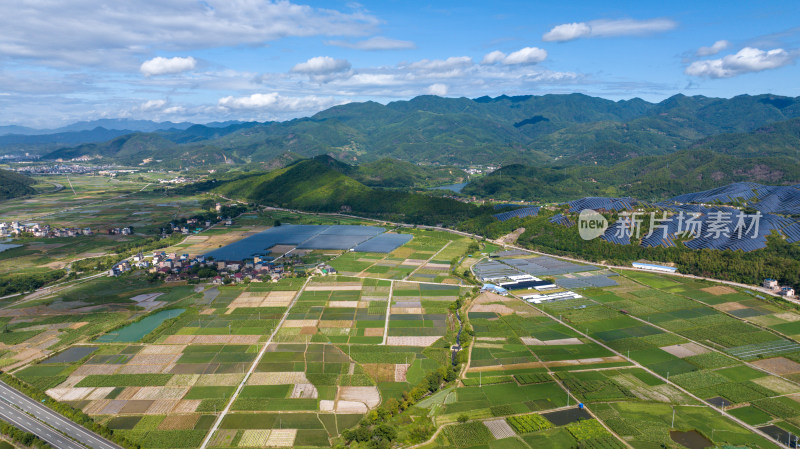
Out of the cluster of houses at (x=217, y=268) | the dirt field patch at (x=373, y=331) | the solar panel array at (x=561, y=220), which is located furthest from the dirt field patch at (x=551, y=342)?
the solar panel array at (x=561, y=220)

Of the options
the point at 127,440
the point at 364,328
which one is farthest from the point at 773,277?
the point at 127,440

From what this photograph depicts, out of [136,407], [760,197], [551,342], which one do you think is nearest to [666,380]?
[551,342]

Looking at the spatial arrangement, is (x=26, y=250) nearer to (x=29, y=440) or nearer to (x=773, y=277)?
(x=29, y=440)

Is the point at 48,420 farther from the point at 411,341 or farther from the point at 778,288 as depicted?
the point at 778,288

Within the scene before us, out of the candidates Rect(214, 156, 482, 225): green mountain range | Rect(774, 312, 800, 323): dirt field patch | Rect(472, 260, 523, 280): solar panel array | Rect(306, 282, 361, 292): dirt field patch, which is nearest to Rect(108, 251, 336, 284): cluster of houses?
Rect(306, 282, 361, 292): dirt field patch

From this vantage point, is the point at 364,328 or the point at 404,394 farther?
the point at 364,328
